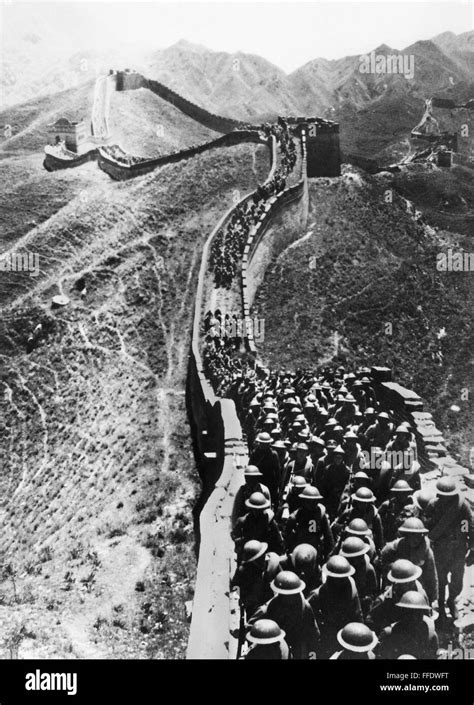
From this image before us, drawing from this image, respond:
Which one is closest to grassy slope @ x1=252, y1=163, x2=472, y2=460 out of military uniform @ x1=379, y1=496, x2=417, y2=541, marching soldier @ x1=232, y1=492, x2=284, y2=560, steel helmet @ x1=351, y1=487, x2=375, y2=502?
military uniform @ x1=379, y1=496, x2=417, y2=541

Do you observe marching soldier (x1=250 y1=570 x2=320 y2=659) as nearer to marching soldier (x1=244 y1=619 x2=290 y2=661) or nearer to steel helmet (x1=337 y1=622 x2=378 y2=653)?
marching soldier (x1=244 y1=619 x2=290 y2=661)

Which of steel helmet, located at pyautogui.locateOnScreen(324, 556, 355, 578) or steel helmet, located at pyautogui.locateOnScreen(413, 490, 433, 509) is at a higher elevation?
steel helmet, located at pyautogui.locateOnScreen(413, 490, 433, 509)

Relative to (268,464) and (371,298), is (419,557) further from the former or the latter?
(371,298)

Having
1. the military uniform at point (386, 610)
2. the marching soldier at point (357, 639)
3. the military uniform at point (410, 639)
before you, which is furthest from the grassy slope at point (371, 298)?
the marching soldier at point (357, 639)

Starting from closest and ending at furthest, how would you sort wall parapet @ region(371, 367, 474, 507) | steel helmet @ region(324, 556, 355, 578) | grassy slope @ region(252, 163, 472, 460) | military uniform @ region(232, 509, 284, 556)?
steel helmet @ region(324, 556, 355, 578)
military uniform @ region(232, 509, 284, 556)
wall parapet @ region(371, 367, 474, 507)
grassy slope @ region(252, 163, 472, 460)

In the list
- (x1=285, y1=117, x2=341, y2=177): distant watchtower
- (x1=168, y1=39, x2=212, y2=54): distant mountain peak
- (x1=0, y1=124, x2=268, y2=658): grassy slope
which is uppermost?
(x1=168, y1=39, x2=212, y2=54): distant mountain peak

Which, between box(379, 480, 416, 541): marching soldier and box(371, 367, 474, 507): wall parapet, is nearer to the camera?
box(379, 480, 416, 541): marching soldier

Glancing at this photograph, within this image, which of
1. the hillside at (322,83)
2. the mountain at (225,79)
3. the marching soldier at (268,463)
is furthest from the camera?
the mountain at (225,79)

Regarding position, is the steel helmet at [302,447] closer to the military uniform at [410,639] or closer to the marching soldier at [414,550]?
the marching soldier at [414,550]
